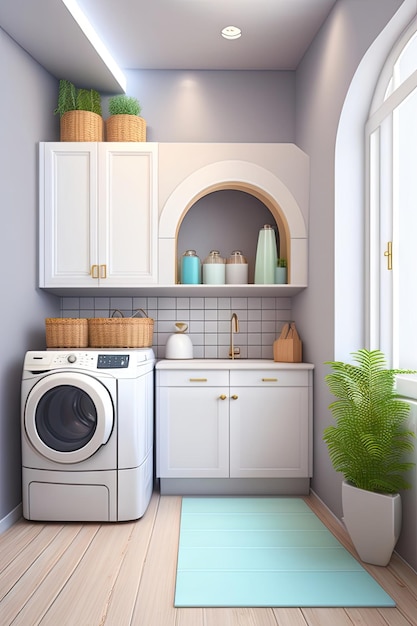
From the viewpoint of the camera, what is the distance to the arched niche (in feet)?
11.7

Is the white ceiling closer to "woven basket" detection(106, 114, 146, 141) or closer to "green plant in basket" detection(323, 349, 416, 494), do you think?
"woven basket" detection(106, 114, 146, 141)

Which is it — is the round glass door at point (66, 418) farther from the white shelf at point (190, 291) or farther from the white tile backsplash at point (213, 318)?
the white tile backsplash at point (213, 318)

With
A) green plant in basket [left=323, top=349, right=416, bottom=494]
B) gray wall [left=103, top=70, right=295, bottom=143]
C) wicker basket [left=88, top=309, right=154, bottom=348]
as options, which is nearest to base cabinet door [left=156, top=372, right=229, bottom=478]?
wicker basket [left=88, top=309, right=154, bottom=348]

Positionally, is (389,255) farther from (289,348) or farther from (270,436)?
(270,436)

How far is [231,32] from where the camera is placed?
3.38 m

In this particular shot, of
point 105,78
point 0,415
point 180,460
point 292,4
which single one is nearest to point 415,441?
point 180,460

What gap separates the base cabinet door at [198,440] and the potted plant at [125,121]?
175cm

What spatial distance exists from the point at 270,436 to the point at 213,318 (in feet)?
3.29

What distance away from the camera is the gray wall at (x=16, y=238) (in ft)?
9.76

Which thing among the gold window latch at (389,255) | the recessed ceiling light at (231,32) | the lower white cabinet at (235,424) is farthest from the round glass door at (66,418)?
the recessed ceiling light at (231,32)

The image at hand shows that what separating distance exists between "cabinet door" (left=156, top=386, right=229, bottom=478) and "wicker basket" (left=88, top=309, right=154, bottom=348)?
521 mm

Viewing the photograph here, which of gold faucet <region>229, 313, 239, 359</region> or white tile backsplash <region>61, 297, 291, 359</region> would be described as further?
white tile backsplash <region>61, 297, 291, 359</region>

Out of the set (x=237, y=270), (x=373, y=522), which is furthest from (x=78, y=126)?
(x=373, y=522)

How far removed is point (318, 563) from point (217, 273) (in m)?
1.92
